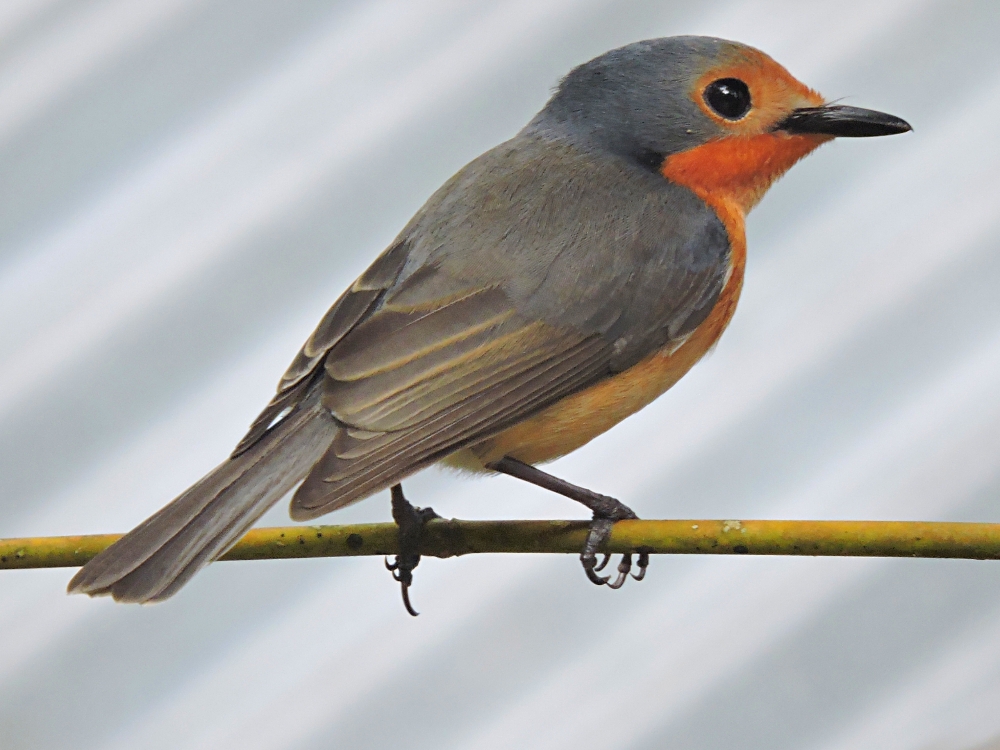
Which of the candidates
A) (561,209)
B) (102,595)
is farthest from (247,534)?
(561,209)

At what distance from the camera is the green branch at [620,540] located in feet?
5.10

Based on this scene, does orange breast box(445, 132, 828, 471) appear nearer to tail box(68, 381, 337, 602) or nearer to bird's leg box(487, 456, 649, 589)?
bird's leg box(487, 456, 649, 589)

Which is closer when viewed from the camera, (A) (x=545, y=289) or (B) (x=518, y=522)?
(B) (x=518, y=522)

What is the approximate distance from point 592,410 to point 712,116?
30.3 inches

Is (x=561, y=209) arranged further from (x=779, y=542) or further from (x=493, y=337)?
(x=779, y=542)

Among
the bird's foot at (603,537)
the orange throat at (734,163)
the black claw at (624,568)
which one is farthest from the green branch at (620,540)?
the orange throat at (734,163)

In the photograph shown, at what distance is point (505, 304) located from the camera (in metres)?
2.54

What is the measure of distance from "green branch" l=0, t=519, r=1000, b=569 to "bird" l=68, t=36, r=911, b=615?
0.31 ft

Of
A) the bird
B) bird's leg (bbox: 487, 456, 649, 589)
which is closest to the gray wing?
the bird

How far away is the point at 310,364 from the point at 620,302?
708 mm

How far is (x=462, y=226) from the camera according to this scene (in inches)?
104

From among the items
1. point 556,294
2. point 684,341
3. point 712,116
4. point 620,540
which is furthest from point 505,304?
point 620,540

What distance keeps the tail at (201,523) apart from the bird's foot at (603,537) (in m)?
0.56

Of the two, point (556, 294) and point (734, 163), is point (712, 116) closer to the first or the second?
point (734, 163)
